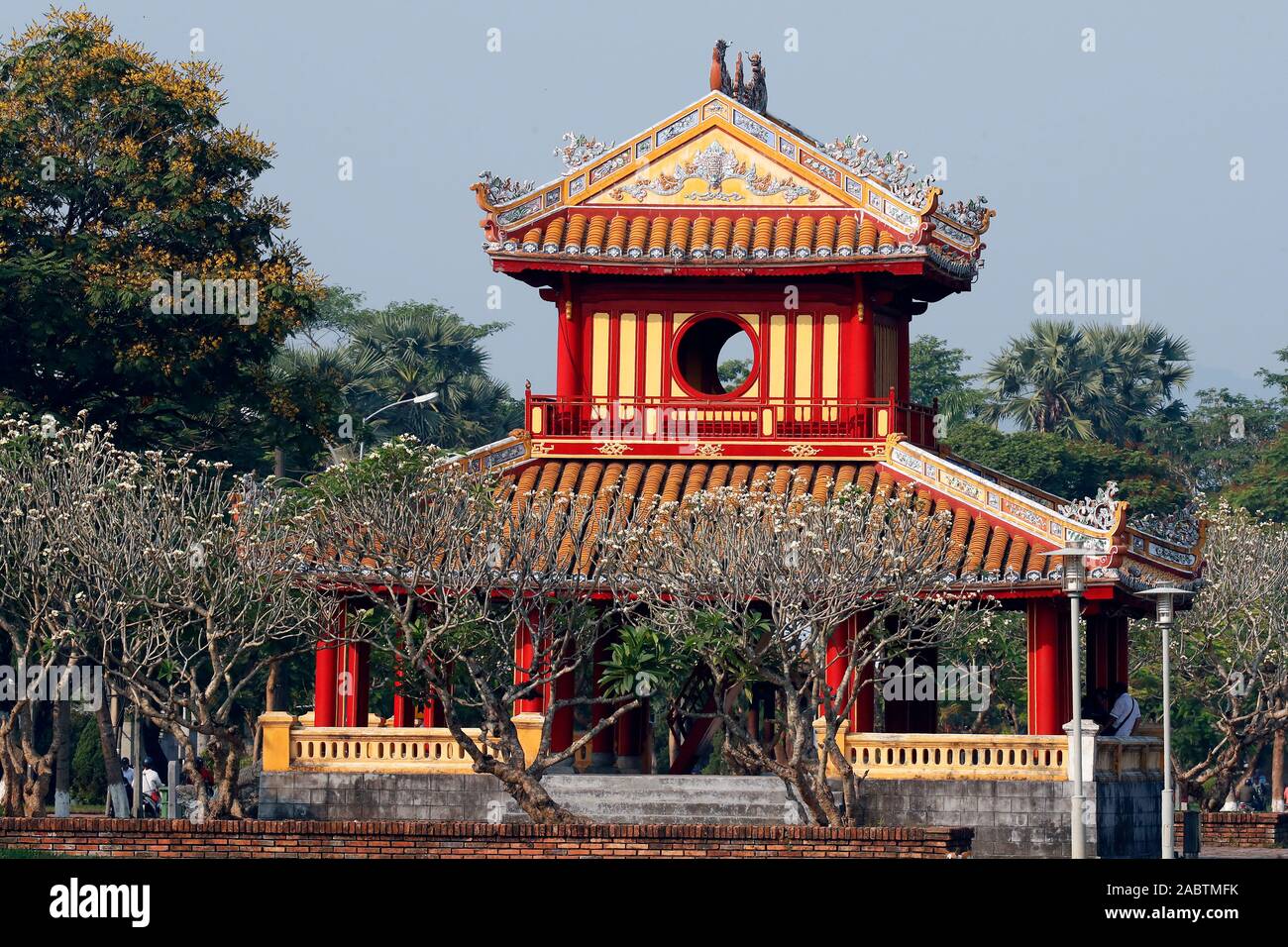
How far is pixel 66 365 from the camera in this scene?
54.8 metres

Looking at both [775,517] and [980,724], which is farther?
[980,724]

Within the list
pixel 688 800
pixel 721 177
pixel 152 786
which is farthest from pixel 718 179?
pixel 152 786

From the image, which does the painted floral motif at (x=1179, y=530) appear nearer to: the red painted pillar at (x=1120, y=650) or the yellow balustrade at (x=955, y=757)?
the red painted pillar at (x=1120, y=650)

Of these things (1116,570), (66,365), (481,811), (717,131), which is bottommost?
(481,811)

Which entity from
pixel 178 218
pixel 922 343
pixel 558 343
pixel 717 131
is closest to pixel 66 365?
pixel 178 218

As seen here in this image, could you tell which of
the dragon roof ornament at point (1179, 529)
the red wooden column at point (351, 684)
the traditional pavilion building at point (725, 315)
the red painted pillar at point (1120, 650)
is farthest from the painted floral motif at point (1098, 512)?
the red wooden column at point (351, 684)

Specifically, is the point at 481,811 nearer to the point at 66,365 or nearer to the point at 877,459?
the point at 877,459

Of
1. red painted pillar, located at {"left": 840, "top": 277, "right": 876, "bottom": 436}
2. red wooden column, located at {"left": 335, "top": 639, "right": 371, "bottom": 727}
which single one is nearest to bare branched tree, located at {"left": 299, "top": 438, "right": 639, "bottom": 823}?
red wooden column, located at {"left": 335, "top": 639, "right": 371, "bottom": 727}

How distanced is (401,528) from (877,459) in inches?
394

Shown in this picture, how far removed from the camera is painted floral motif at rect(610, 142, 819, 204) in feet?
167

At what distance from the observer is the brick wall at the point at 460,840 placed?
131 feet

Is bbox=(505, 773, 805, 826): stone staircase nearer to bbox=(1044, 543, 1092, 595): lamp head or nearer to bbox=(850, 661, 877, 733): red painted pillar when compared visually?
bbox=(850, 661, 877, 733): red painted pillar

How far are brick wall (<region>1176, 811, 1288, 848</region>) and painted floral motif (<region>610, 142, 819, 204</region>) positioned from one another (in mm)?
15545

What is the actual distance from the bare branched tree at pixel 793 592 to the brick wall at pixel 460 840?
2.78 meters
